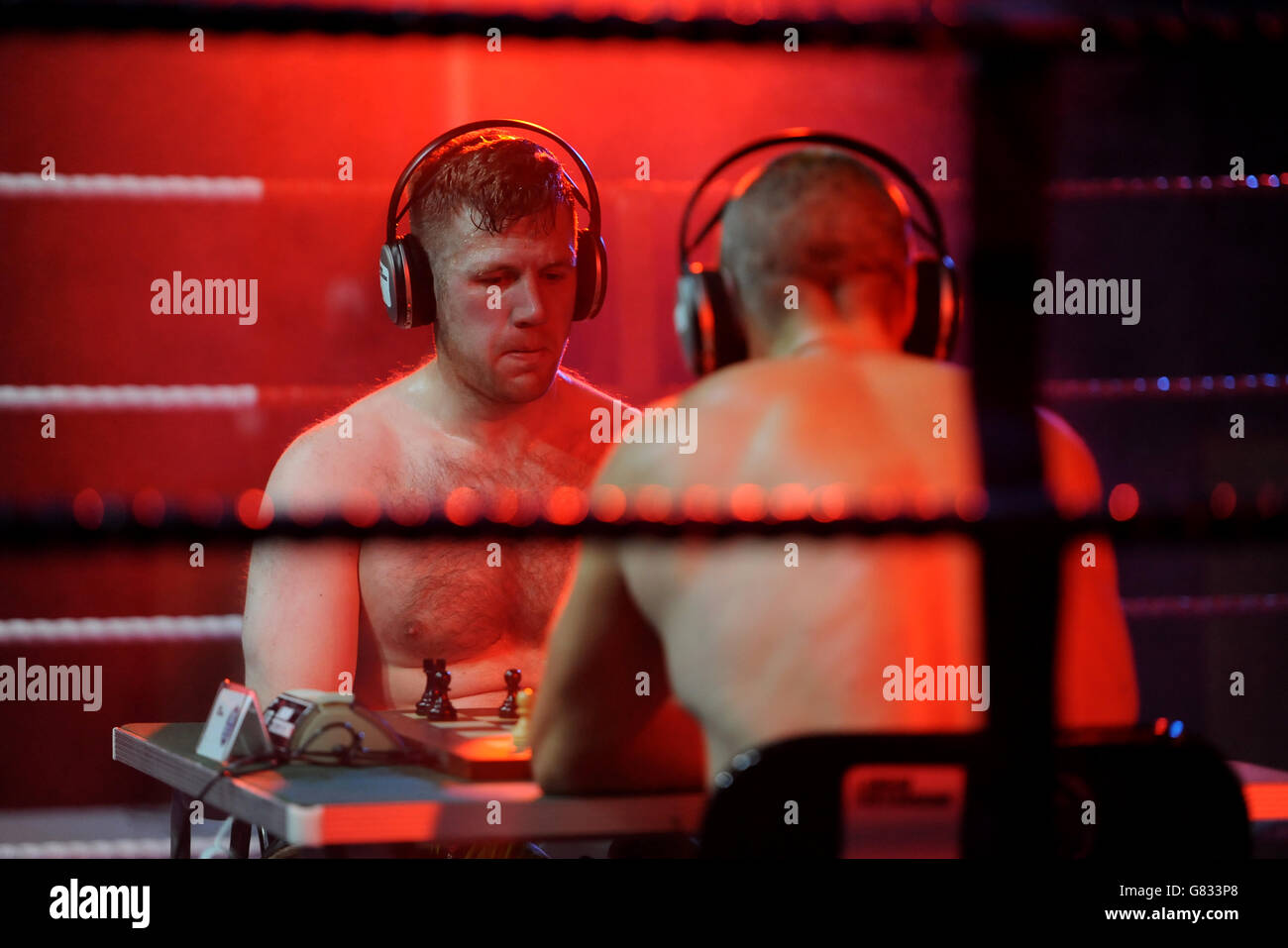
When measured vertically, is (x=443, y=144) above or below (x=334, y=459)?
above

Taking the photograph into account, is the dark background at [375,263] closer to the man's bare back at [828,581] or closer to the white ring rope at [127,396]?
the white ring rope at [127,396]

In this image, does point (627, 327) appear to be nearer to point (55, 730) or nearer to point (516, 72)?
point (516, 72)

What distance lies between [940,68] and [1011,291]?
2522 millimetres

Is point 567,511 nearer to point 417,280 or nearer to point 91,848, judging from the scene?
point 417,280

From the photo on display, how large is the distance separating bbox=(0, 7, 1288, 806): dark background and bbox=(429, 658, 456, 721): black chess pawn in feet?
4.39

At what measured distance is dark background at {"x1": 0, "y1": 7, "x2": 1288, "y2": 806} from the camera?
2.67 m

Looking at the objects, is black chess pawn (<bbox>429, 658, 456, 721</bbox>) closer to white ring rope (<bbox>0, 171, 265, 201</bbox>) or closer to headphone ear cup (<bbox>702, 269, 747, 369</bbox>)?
headphone ear cup (<bbox>702, 269, 747, 369</bbox>)

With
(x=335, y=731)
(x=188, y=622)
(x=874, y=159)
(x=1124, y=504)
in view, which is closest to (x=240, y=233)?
(x=188, y=622)

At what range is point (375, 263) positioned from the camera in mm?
2850

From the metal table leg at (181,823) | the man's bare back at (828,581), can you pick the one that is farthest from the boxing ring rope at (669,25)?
the metal table leg at (181,823)

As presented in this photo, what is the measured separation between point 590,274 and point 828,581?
1060 mm

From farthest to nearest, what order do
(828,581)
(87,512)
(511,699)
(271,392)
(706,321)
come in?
(271,392) → (511,699) → (706,321) → (828,581) → (87,512)
